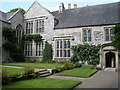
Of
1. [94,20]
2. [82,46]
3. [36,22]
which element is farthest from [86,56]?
[36,22]

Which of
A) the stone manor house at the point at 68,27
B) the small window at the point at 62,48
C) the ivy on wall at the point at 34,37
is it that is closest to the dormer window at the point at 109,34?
the stone manor house at the point at 68,27

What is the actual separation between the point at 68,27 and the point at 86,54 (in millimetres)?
5385

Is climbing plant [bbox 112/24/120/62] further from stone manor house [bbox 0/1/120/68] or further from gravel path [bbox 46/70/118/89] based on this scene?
gravel path [bbox 46/70/118/89]

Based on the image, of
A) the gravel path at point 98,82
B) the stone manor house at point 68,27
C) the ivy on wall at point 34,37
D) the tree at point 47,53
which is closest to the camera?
the gravel path at point 98,82

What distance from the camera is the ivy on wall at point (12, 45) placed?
67.1ft

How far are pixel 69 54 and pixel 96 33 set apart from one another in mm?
5409

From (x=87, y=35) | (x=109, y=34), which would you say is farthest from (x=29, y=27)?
(x=109, y=34)

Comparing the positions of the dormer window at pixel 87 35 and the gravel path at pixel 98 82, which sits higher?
the dormer window at pixel 87 35

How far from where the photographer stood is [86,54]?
18953mm

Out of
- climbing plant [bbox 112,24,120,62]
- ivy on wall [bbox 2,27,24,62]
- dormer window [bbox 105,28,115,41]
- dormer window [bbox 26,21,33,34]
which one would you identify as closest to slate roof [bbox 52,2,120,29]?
dormer window [bbox 105,28,115,41]

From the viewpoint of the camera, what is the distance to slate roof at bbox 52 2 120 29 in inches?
760

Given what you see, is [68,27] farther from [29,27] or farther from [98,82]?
[98,82]

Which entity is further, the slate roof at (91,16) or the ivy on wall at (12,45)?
the ivy on wall at (12,45)

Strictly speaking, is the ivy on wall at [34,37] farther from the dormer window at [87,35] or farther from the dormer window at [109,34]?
the dormer window at [109,34]
